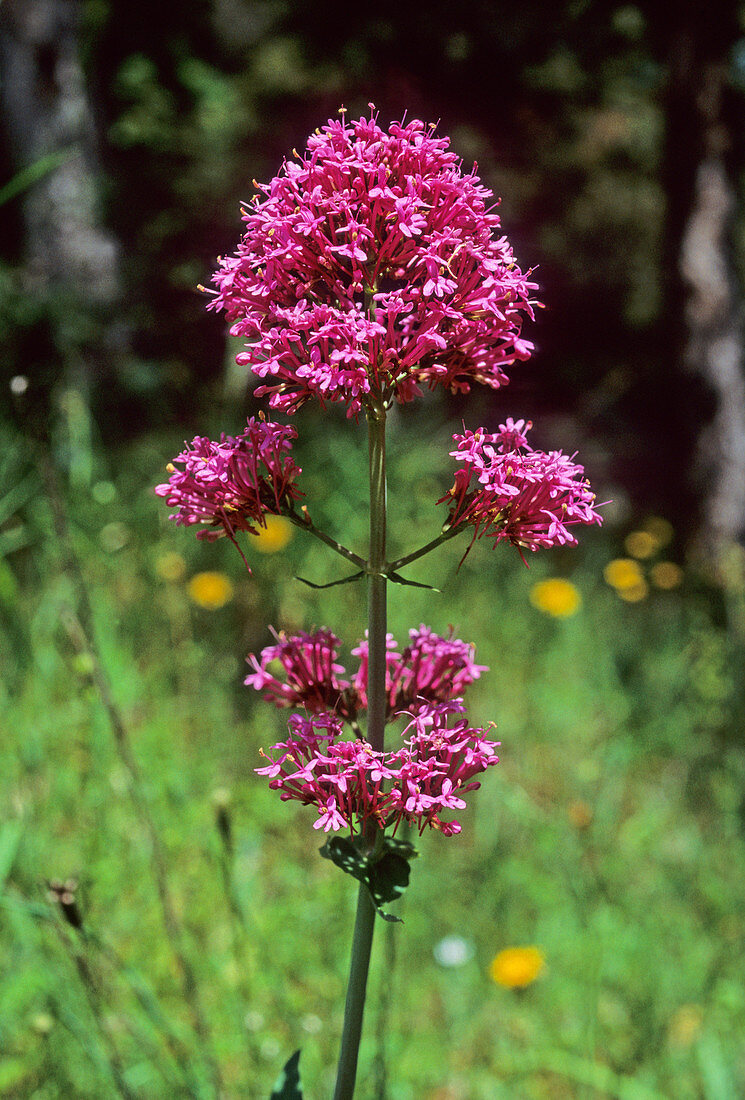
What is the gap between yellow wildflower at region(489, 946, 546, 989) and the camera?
5.82 ft

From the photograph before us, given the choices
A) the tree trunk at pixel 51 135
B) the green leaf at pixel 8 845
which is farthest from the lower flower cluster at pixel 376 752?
the tree trunk at pixel 51 135

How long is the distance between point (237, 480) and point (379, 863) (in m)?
0.44

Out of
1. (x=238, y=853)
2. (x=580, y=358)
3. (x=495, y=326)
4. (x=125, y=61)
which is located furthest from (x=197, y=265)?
(x=580, y=358)

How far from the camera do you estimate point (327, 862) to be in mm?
2293

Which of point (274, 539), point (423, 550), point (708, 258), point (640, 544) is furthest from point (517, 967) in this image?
point (708, 258)

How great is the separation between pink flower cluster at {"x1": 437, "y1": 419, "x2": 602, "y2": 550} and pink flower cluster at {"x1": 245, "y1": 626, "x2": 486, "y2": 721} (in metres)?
0.17

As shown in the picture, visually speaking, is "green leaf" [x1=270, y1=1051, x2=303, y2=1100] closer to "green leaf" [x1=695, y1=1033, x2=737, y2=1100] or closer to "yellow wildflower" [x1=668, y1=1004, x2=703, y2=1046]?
"green leaf" [x1=695, y1=1033, x2=737, y2=1100]

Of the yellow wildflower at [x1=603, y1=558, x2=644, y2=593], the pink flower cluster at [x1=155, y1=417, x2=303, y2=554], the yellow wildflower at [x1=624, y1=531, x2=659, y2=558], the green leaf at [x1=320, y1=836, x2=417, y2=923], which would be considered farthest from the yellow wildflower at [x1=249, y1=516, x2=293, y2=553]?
the green leaf at [x1=320, y1=836, x2=417, y2=923]

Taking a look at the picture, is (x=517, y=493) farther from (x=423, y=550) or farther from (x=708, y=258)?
(x=708, y=258)

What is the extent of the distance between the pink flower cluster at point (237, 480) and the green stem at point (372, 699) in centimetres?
10

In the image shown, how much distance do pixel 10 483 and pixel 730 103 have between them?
379 centimetres

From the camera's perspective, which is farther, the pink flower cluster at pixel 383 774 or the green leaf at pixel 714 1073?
the green leaf at pixel 714 1073

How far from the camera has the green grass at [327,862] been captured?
168cm

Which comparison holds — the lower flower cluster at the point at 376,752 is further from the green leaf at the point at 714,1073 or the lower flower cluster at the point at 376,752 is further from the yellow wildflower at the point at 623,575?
the yellow wildflower at the point at 623,575
